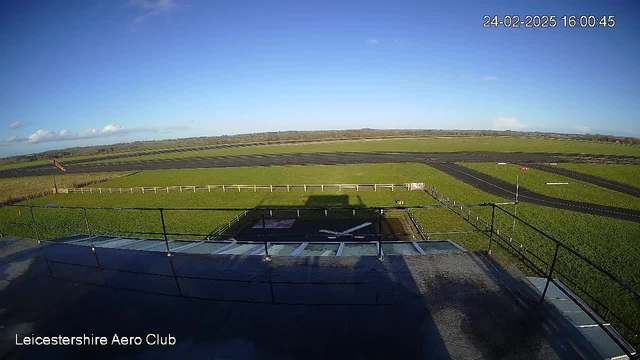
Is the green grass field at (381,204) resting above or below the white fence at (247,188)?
below

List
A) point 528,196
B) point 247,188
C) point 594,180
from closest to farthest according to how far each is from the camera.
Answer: point 528,196 < point 594,180 < point 247,188

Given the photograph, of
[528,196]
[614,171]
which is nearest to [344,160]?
[528,196]

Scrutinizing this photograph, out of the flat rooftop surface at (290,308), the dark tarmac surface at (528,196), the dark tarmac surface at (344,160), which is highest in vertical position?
the flat rooftop surface at (290,308)

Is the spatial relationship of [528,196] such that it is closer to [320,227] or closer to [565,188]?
[565,188]

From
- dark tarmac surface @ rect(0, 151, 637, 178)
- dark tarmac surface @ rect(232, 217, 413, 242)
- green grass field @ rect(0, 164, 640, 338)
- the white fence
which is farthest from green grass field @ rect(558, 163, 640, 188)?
dark tarmac surface @ rect(232, 217, 413, 242)

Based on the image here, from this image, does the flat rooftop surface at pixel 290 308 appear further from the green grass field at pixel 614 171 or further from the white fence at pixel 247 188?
the green grass field at pixel 614 171

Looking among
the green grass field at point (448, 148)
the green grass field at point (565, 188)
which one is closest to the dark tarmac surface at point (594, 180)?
the green grass field at point (565, 188)

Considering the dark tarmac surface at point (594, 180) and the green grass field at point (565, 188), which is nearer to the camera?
the green grass field at point (565, 188)
